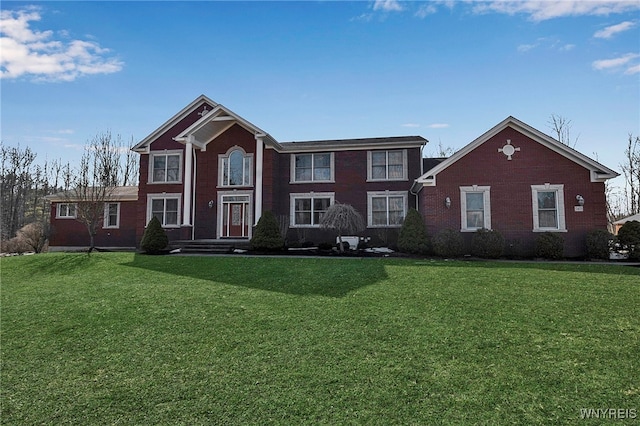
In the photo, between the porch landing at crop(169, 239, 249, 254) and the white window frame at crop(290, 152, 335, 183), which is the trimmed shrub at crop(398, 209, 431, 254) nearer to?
the white window frame at crop(290, 152, 335, 183)

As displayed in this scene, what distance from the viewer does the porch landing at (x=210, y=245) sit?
60.4 feet

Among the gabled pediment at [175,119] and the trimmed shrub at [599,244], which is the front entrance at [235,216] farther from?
the trimmed shrub at [599,244]

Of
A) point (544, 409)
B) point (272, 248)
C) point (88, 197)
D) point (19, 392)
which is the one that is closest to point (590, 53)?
point (544, 409)

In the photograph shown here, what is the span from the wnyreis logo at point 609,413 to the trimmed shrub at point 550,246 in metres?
12.9

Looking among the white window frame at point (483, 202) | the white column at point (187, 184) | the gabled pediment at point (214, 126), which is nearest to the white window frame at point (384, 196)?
the white window frame at point (483, 202)

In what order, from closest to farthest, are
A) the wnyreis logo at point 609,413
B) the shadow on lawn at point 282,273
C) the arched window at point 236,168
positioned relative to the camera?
the wnyreis logo at point 609,413
the shadow on lawn at point 282,273
the arched window at point 236,168

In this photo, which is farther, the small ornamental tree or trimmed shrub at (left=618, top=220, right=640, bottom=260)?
the small ornamental tree

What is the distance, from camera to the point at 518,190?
1662 cm

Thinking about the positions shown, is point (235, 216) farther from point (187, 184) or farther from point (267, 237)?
point (267, 237)

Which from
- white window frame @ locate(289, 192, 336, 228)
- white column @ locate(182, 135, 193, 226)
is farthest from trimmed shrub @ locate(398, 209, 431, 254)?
white column @ locate(182, 135, 193, 226)

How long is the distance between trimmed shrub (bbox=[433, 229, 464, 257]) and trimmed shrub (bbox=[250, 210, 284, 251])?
694 cm

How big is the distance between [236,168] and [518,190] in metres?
14.2

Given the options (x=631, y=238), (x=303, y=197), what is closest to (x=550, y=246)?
(x=631, y=238)

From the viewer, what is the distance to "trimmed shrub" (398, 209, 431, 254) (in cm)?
1590
